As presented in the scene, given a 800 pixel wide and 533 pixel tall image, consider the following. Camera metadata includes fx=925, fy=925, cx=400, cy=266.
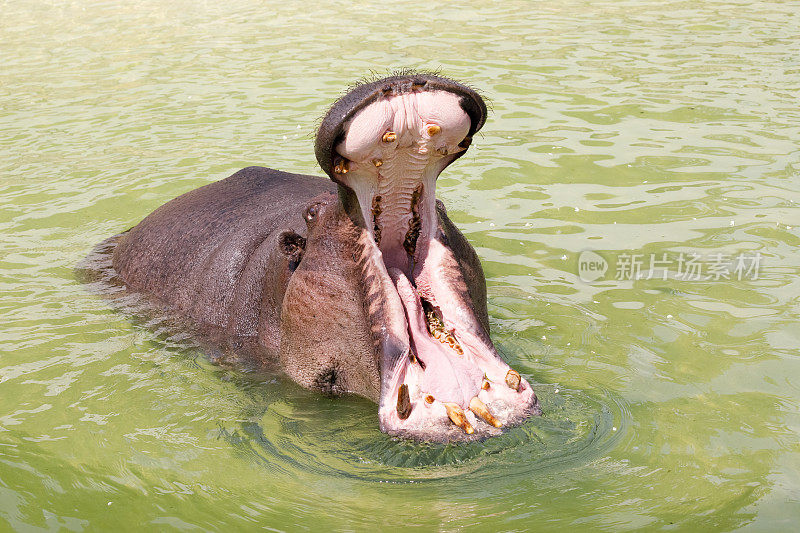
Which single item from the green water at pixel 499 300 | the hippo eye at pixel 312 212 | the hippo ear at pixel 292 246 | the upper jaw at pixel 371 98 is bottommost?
the green water at pixel 499 300

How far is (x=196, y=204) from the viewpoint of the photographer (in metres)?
6.30

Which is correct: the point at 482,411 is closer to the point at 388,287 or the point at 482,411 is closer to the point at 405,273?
the point at 388,287

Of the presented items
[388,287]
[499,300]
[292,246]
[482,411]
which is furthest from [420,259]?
[499,300]

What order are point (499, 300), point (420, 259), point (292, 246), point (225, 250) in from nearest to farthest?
1. point (420, 259)
2. point (292, 246)
3. point (225, 250)
4. point (499, 300)

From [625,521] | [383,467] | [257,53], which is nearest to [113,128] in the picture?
[257,53]

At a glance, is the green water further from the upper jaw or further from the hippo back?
the upper jaw

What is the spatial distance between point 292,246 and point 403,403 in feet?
4.20

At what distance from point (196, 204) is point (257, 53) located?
25.3ft

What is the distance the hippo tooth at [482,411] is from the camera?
363cm

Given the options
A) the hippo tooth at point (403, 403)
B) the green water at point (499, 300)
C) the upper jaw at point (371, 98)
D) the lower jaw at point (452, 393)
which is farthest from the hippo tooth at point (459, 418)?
the upper jaw at point (371, 98)

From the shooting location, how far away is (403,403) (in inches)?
144

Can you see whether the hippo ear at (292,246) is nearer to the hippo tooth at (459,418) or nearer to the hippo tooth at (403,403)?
the hippo tooth at (403,403)

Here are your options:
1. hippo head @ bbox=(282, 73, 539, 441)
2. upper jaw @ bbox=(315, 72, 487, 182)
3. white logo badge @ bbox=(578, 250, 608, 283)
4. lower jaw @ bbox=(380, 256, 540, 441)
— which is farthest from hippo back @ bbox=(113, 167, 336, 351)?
white logo badge @ bbox=(578, 250, 608, 283)

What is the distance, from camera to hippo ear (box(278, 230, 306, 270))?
15.1 ft
